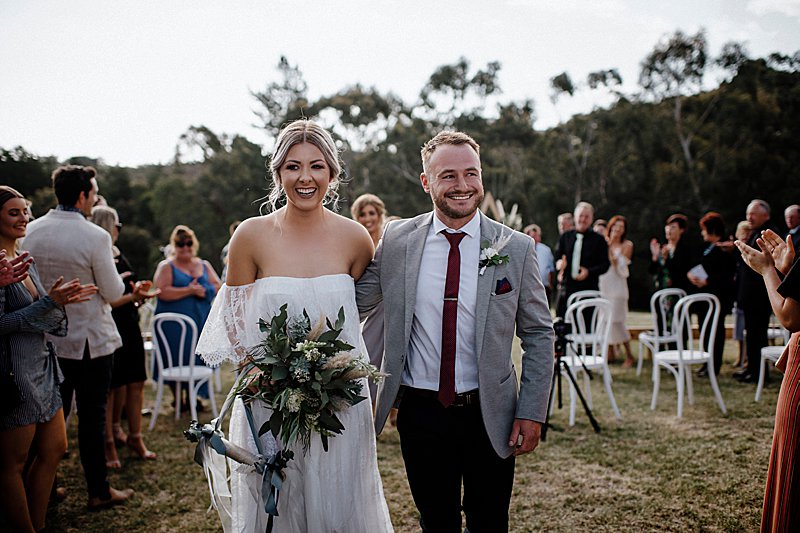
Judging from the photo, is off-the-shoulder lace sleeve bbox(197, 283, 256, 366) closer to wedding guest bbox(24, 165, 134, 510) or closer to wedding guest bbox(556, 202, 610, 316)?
wedding guest bbox(24, 165, 134, 510)

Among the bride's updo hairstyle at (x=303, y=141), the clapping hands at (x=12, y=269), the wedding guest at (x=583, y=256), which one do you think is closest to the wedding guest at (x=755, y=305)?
the wedding guest at (x=583, y=256)

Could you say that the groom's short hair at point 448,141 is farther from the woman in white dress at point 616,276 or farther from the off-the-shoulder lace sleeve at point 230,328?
the woman in white dress at point 616,276

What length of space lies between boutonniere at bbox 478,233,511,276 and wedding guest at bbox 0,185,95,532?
2.34 m

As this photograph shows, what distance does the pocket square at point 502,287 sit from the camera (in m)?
2.52

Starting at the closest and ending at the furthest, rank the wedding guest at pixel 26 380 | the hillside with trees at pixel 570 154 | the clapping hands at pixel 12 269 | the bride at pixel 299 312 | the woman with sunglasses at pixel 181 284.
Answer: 1. the bride at pixel 299 312
2. the clapping hands at pixel 12 269
3. the wedding guest at pixel 26 380
4. the woman with sunglasses at pixel 181 284
5. the hillside with trees at pixel 570 154

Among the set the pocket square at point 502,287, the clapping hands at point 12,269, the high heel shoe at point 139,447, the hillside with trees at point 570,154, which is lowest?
the high heel shoe at point 139,447

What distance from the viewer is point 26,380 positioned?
10.6 feet

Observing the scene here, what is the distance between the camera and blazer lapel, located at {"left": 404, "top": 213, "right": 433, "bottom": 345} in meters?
2.55

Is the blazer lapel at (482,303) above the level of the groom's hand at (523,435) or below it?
above

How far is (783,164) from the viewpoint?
2333 cm

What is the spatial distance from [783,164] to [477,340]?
26139 mm

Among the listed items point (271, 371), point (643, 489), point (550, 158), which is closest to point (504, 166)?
point (550, 158)

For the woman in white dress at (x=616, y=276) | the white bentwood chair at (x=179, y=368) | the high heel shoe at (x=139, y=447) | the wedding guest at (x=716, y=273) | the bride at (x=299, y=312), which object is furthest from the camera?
the woman in white dress at (x=616, y=276)

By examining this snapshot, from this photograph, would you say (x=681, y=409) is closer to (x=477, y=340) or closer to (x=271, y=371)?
(x=477, y=340)
